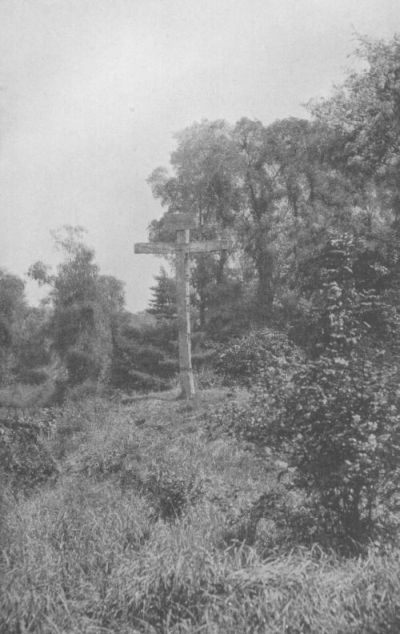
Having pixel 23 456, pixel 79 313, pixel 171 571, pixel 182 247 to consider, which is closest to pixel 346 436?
pixel 171 571

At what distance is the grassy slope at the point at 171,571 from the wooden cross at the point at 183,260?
229 inches

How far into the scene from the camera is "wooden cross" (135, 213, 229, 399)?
13.6 m

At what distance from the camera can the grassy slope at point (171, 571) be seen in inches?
150

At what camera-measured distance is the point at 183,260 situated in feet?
45.8

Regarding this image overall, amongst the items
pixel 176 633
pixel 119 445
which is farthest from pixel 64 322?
pixel 176 633

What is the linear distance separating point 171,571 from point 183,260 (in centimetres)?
1016

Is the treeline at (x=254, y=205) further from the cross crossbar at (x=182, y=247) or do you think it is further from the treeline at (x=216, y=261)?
the cross crossbar at (x=182, y=247)

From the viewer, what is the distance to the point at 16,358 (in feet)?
109

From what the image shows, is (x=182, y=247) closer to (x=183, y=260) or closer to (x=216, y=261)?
(x=183, y=260)

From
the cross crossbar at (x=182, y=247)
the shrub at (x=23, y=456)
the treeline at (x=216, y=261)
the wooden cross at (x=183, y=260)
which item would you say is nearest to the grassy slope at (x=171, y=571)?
the shrub at (x=23, y=456)

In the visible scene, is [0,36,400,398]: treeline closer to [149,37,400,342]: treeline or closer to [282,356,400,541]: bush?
[149,37,400,342]: treeline

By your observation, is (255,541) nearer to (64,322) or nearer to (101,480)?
(101,480)

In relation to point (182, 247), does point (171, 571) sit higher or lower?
lower

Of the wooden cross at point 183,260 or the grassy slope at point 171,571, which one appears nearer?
the grassy slope at point 171,571
